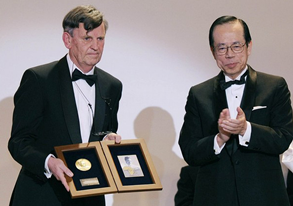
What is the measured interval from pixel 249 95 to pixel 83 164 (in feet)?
2.92

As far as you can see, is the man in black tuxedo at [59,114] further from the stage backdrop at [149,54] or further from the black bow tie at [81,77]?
the stage backdrop at [149,54]

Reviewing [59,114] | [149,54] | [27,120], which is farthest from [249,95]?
[149,54]

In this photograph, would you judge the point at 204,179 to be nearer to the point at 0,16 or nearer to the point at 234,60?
the point at 234,60

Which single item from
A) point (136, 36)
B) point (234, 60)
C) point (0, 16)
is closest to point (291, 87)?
point (136, 36)

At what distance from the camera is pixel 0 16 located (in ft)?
13.6

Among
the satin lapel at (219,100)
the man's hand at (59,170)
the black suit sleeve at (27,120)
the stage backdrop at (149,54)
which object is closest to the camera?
the man's hand at (59,170)

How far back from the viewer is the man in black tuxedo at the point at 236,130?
9.46 feet

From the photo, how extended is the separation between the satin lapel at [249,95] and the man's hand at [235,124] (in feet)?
0.50

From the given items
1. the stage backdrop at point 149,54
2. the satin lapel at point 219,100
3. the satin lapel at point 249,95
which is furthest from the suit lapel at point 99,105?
the stage backdrop at point 149,54

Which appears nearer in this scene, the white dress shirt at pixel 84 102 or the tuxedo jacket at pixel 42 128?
the tuxedo jacket at pixel 42 128

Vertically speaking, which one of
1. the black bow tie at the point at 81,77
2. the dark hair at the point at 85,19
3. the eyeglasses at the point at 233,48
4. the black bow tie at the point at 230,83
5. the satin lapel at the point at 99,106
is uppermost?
the dark hair at the point at 85,19

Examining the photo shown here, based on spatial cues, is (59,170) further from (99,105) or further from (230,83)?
(230,83)

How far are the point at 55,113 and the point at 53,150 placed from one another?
0.18 m

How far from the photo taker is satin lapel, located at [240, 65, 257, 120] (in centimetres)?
295
